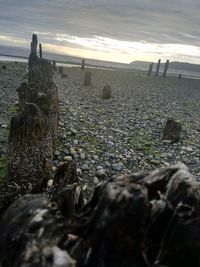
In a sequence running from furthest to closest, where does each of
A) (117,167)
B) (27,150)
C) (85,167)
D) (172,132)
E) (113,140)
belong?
(172,132) < (113,140) < (117,167) < (85,167) < (27,150)

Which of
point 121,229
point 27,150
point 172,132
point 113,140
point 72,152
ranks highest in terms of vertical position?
point 121,229

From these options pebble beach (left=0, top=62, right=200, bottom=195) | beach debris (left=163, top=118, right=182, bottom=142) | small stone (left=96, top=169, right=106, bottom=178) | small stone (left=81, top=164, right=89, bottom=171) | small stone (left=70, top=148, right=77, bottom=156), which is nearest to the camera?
small stone (left=96, top=169, right=106, bottom=178)

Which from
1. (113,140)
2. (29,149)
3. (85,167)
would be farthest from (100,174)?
(113,140)

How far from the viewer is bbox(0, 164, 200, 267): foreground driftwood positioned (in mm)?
2236

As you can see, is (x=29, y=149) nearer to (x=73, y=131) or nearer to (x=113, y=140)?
(x=73, y=131)

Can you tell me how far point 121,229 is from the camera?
2.25 metres

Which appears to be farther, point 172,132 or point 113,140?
point 172,132

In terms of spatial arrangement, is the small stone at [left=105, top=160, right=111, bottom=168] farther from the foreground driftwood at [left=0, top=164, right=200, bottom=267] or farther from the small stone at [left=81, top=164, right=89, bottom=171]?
the foreground driftwood at [left=0, top=164, right=200, bottom=267]

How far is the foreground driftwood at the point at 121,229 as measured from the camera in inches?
88.0

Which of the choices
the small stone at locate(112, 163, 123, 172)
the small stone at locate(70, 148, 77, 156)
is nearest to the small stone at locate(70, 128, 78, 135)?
the small stone at locate(70, 148, 77, 156)

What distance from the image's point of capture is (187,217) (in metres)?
2.42

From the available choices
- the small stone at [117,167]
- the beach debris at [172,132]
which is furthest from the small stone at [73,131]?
the beach debris at [172,132]

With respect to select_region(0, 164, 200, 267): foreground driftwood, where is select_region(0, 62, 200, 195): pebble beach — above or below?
below

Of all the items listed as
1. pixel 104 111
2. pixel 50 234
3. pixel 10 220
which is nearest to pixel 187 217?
pixel 50 234
